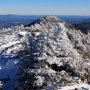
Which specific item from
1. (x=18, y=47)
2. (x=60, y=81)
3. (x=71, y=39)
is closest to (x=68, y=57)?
(x=60, y=81)

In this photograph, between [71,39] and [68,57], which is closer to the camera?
[68,57]

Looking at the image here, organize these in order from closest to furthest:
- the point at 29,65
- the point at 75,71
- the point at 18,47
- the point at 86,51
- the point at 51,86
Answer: the point at 51,86 < the point at 75,71 < the point at 29,65 < the point at 86,51 < the point at 18,47

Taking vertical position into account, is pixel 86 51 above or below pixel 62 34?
below

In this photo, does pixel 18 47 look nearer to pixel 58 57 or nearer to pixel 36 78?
pixel 58 57

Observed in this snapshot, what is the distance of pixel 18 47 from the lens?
244 feet

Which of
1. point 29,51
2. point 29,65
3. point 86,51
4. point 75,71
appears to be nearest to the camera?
point 75,71

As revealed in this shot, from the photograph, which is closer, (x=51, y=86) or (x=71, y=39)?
(x=51, y=86)

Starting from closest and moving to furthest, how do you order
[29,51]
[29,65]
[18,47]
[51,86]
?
1. [51,86]
2. [29,65]
3. [29,51]
4. [18,47]

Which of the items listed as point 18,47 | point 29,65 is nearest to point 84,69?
point 29,65

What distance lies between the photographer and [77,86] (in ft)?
153

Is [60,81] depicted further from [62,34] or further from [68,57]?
[62,34]

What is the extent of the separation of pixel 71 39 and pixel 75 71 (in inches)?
631

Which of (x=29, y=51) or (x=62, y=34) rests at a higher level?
(x=62, y=34)

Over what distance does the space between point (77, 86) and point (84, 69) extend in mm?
4632
